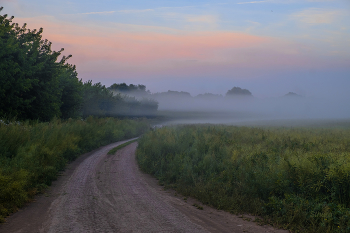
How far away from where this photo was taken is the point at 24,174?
28.8 ft

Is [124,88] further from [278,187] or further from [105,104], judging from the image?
[278,187]

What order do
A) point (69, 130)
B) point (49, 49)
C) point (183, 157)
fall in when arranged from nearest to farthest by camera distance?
point (183, 157) → point (69, 130) → point (49, 49)

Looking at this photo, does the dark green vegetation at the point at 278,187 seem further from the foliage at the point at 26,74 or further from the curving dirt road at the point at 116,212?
the foliage at the point at 26,74

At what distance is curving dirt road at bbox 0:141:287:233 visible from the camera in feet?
→ 21.3

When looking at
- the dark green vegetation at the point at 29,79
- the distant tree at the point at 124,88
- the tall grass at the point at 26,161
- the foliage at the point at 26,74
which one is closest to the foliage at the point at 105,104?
the dark green vegetation at the point at 29,79

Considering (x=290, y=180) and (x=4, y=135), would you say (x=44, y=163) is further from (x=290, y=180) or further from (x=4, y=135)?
(x=290, y=180)

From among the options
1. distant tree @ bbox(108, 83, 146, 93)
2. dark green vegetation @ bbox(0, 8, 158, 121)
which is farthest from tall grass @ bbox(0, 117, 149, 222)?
distant tree @ bbox(108, 83, 146, 93)

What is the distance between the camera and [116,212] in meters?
7.51

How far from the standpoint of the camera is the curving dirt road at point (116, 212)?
6.48 meters

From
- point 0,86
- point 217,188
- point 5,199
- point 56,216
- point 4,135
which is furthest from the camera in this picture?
point 0,86

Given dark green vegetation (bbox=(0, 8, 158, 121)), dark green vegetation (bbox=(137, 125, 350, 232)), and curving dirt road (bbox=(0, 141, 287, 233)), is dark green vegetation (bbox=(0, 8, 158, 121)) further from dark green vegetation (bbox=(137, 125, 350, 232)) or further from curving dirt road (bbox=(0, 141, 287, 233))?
dark green vegetation (bbox=(137, 125, 350, 232))

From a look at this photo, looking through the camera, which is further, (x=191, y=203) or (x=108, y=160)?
(x=108, y=160)

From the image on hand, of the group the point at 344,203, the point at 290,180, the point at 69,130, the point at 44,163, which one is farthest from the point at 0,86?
the point at 344,203

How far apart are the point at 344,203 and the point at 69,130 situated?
19.7 metres
